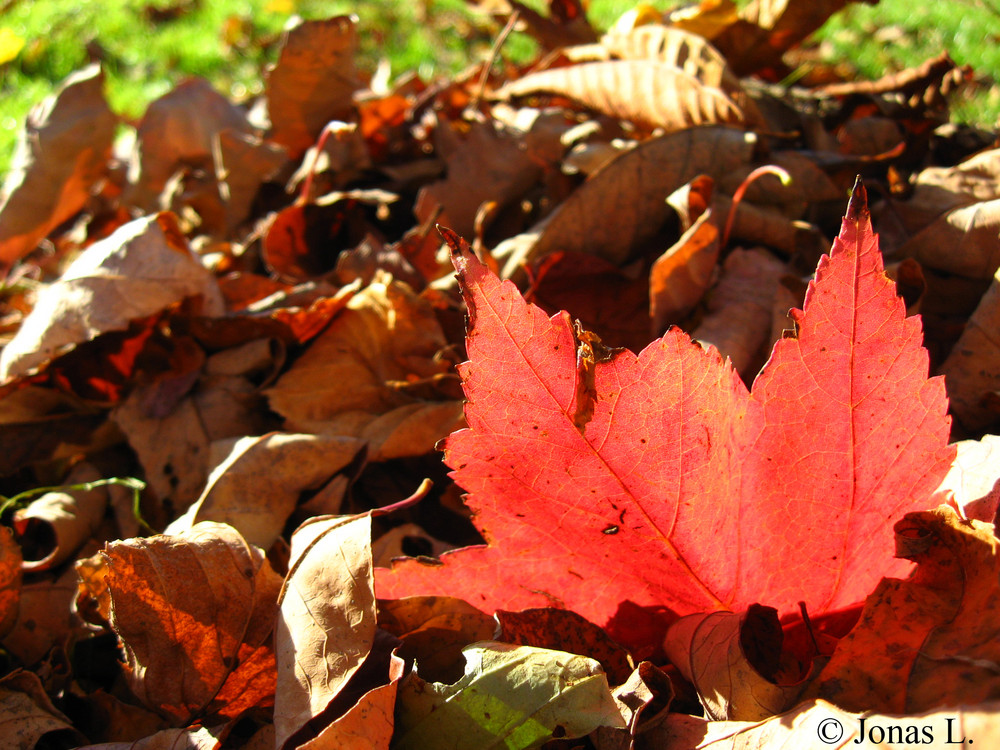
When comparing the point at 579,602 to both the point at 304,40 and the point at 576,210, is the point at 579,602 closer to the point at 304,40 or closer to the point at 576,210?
the point at 576,210

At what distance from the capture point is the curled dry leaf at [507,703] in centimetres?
71

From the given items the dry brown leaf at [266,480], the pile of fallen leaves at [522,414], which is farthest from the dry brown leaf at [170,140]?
the dry brown leaf at [266,480]

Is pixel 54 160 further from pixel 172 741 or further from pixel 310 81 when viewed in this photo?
pixel 172 741

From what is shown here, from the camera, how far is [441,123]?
1.72 meters

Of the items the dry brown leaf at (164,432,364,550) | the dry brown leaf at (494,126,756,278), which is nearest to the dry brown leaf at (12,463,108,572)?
the dry brown leaf at (164,432,364,550)

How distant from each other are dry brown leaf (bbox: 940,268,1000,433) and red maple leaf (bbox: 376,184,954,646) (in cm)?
35

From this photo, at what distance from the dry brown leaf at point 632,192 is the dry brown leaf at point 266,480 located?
41 centimetres

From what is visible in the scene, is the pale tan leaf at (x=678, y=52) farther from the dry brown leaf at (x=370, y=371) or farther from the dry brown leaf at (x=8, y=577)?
the dry brown leaf at (x=8, y=577)

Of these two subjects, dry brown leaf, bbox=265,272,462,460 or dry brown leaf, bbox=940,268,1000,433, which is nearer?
dry brown leaf, bbox=940,268,1000,433

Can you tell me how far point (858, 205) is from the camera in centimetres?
65

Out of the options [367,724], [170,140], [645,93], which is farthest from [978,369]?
[170,140]

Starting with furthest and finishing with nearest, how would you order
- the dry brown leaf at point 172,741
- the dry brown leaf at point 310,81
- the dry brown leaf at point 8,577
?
the dry brown leaf at point 310,81
the dry brown leaf at point 8,577
the dry brown leaf at point 172,741

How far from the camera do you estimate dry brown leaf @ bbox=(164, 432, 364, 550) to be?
1017 millimetres

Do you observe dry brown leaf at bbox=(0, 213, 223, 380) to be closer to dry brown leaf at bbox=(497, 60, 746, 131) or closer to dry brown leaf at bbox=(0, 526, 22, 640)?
dry brown leaf at bbox=(0, 526, 22, 640)
